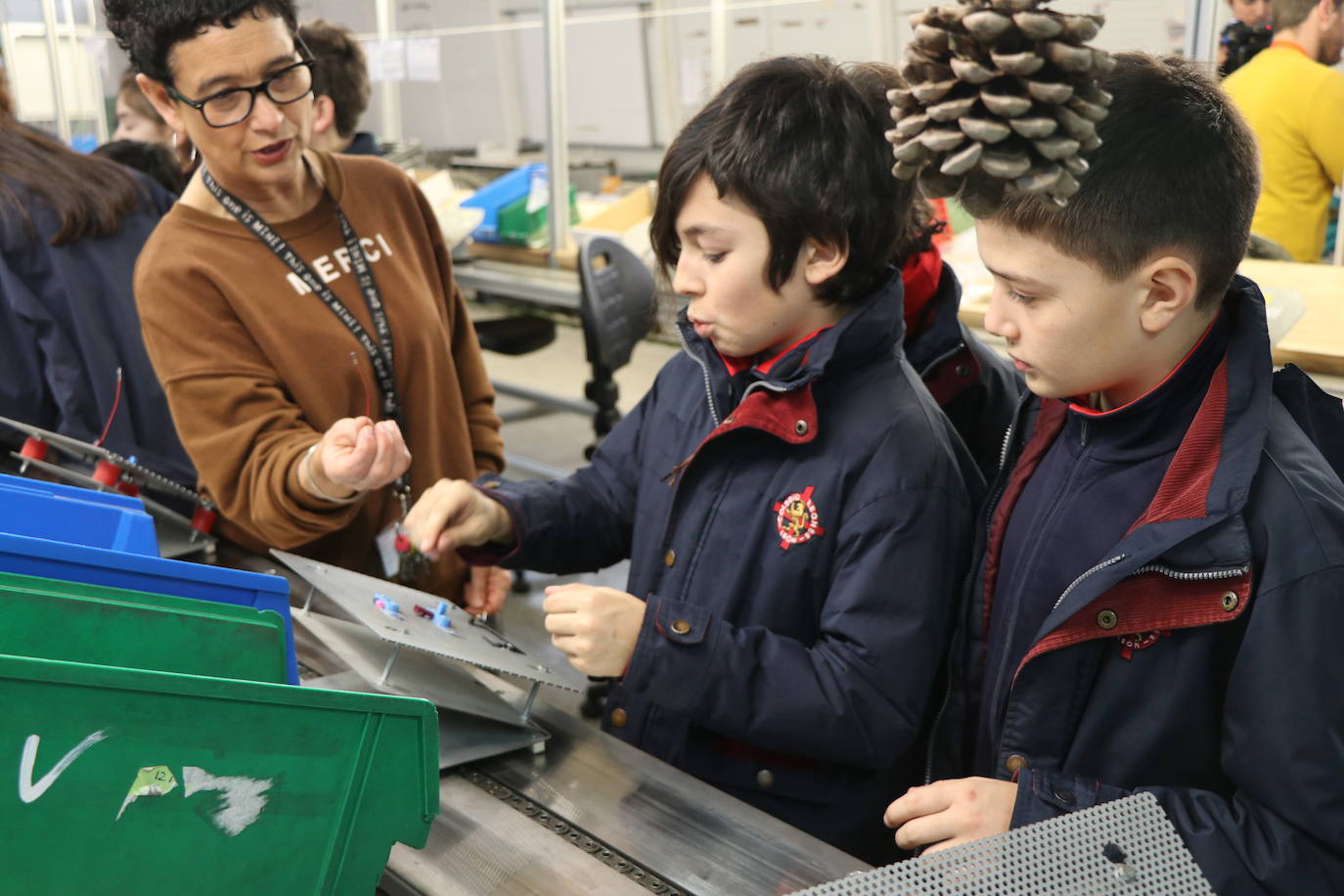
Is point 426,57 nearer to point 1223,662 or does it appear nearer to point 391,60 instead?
point 391,60

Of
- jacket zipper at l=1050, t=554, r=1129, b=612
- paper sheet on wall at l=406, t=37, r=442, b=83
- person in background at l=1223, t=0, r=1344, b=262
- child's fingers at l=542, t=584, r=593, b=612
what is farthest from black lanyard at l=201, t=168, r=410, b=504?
paper sheet on wall at l=406, t=37, r=442, b=83

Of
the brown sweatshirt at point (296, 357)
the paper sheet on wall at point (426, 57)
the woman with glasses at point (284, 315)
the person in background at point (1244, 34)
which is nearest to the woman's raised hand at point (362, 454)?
the woman with glasses at point (284, 315)

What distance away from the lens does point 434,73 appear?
5.48 metres

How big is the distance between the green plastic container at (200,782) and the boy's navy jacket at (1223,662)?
0.49 meters

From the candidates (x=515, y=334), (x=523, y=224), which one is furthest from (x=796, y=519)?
(x=515, y=334)

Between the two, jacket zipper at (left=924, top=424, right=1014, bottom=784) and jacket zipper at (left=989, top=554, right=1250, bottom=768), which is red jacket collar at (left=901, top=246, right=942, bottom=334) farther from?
jacket zipper at (left=989, top=554, right=1250, bottom=768)

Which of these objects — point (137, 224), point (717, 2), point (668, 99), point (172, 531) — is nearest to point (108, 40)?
point (668, 99)

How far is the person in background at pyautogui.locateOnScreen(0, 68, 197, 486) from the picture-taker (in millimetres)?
2129

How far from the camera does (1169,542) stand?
34.9 inches

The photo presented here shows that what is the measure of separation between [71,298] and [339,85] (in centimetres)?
142

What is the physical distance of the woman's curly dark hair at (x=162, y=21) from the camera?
1.45 meters

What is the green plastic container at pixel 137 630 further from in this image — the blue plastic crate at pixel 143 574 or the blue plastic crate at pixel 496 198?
the blue plastic crate at pixel 496 198

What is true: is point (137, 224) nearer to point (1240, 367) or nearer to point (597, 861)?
point (597, 861)

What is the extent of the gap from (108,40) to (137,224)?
6.56 meters
